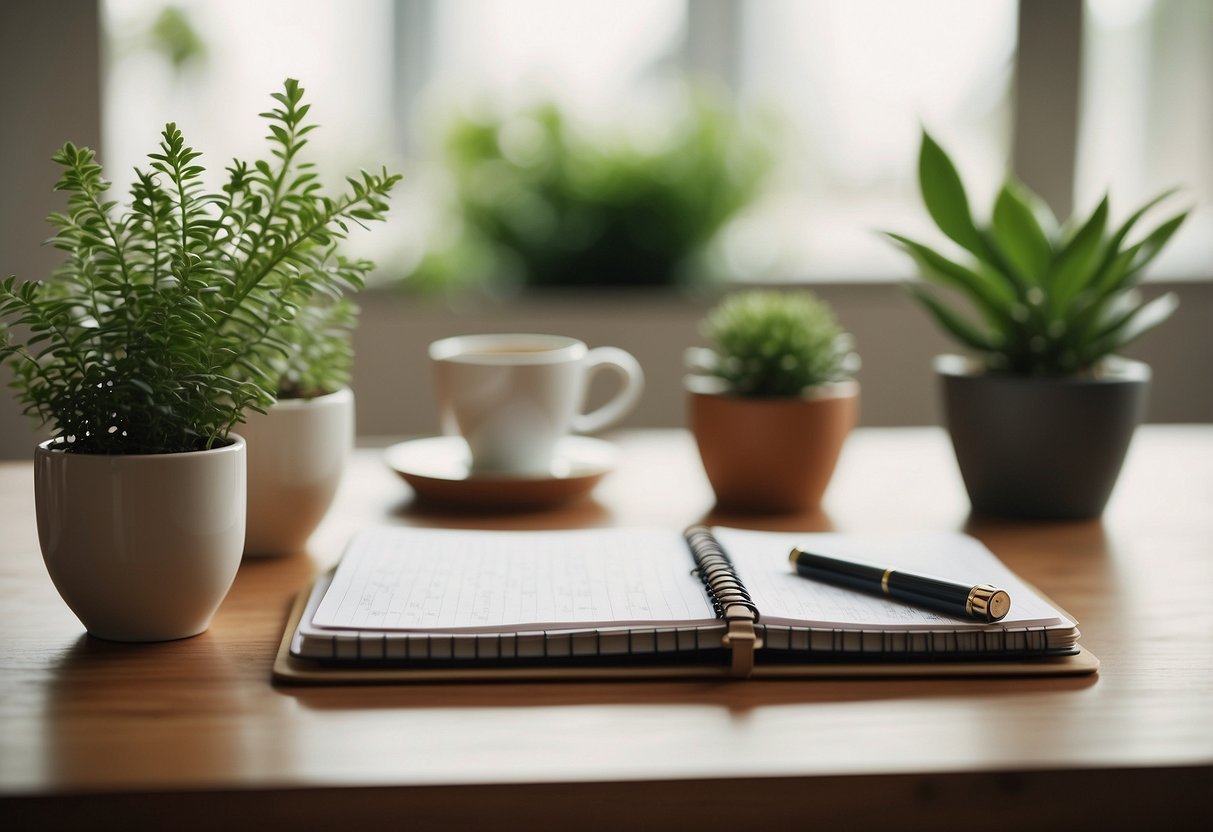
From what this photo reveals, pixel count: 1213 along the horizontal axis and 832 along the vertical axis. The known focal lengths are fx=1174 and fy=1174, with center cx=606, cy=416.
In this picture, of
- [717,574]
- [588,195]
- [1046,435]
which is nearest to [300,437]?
[717,574]

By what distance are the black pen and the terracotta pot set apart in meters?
0.23

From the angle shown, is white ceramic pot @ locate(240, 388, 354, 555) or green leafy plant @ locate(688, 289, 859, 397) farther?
green leafy plant @ locate(688, 289, 859, 397)

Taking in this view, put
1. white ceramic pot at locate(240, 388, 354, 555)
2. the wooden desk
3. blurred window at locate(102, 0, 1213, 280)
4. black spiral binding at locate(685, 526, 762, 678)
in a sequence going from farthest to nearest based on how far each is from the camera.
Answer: blurred window at locate(102, 0, 1213, 280), white ceramic pot at locate(240, 388, 354, 555), black spiral binding at locate(685, 526, 762, 678), the wooden desk

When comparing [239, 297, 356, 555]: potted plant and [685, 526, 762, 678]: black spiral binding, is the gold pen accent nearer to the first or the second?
[685, 526, 762, 678]: black spiral binding

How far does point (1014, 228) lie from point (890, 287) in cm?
149

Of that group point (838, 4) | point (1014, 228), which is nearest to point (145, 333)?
point (1014, 228)

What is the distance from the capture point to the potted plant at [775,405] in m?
0.97

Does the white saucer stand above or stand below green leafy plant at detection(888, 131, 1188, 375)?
→ below

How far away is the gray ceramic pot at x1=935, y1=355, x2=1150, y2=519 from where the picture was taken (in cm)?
96

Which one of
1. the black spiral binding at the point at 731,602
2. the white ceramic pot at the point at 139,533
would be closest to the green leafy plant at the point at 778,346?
the black spiral binding at the point at 731,602

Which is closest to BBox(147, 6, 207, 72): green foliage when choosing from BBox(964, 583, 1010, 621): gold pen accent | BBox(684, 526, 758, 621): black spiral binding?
BBox(684, 526, 758, 621): black spiral binding

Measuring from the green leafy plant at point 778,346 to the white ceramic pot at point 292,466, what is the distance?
0.33 metres

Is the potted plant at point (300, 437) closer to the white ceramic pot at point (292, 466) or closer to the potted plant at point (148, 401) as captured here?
the white ceramic pot at point (292, 466)

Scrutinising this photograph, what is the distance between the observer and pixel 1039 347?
3.30 ft
